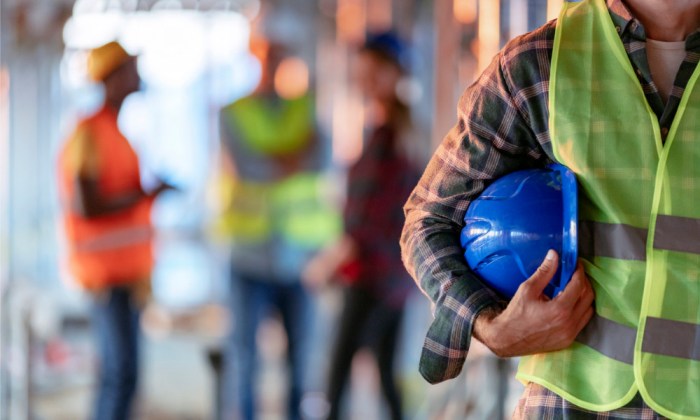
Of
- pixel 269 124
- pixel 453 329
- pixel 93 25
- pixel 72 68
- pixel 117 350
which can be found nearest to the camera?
pixel 453 329

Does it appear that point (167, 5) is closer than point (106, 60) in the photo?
No

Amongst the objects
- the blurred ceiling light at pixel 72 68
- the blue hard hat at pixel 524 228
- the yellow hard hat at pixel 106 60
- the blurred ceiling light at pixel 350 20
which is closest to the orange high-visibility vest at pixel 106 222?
the yellow hard hat at pixel 106 60

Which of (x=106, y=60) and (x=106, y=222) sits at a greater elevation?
(x=106, y=60)

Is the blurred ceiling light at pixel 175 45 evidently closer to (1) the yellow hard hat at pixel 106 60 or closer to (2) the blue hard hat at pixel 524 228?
(1) the yellow hard hat at pixel 106 60

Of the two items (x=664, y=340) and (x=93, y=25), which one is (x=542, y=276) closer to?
(x=664, y=340)

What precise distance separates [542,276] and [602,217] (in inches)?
4.6

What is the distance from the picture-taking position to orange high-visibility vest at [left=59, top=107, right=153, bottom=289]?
502 centimetres

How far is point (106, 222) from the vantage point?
5055mm

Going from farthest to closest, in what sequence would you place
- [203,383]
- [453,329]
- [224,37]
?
[224,37] < [203,383] < [453,329]

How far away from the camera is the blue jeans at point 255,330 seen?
17.8 ft

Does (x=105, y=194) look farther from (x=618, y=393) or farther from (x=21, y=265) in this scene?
(x=21, y=265)

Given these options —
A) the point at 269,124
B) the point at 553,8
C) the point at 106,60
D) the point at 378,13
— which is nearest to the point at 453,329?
the point at 553,8

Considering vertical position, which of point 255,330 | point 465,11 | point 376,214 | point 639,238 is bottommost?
point 255,330

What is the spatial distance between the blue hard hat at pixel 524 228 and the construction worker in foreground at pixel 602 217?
0.03m
